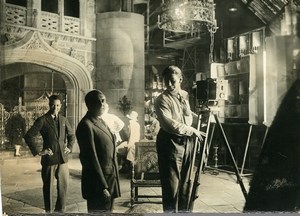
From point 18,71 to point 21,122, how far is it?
2.09 meters

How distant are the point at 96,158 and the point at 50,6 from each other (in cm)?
207

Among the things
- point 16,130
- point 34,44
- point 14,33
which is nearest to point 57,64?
point 34,44

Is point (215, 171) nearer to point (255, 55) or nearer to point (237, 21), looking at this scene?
point (255, 55)

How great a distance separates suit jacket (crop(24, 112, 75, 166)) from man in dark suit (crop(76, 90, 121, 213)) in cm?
32

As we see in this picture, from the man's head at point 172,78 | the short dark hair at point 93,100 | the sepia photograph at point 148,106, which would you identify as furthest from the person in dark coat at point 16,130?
the man's head at point 172,78

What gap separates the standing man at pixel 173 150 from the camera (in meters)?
3.33

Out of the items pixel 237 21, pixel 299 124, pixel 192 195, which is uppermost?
pixel 237 21

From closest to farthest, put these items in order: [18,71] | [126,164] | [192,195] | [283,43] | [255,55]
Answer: [192,195] < [283,43] < [126,164] < [255,55] < [18,71]

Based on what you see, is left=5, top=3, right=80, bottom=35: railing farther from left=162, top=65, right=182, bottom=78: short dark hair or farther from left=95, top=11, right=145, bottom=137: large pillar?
left=162, top=65, right=182, bottom=78: short dark hair

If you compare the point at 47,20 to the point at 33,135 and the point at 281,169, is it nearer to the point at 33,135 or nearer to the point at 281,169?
the point at 33,135

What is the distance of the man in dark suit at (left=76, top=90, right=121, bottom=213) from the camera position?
9.87 feet

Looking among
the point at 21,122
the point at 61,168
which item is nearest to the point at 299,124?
the point at 61,168

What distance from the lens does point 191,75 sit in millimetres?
3775

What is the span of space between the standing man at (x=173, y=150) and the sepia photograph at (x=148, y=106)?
11mm
